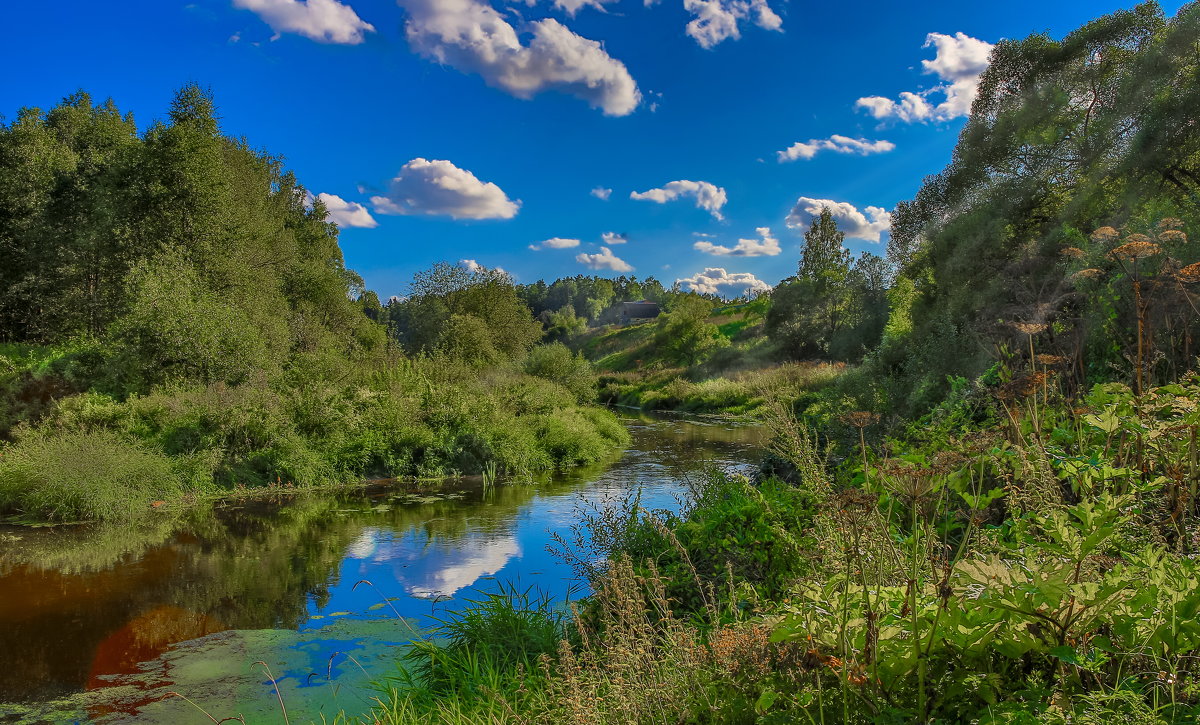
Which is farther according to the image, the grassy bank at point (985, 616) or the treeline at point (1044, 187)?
the treeline at point (1044, 187)

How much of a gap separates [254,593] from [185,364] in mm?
10368

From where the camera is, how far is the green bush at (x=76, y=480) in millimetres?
10180

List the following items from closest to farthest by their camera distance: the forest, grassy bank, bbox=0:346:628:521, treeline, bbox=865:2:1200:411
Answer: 1. the forest
2. treeline, bbox=865:2:1200:411
3. grassy bank, bbox=0:346:628:521

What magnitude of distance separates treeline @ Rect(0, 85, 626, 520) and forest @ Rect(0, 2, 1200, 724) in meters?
0.09

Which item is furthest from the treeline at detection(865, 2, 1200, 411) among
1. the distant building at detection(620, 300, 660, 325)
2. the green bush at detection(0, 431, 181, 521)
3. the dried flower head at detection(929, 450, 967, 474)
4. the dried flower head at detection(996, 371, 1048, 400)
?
the distant building at detection(620, 300, 660, 325)

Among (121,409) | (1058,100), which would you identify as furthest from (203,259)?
(1058,100)

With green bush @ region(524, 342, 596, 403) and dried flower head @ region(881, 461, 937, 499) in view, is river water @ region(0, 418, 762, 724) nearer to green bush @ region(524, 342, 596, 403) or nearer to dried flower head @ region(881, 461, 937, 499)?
dried flower head @ region(881, 461, 937, 499)

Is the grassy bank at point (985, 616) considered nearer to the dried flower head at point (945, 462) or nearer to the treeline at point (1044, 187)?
the dried flower head at point (945, 462)

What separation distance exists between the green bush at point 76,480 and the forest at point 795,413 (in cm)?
5

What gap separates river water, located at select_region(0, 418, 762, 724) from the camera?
502 cm

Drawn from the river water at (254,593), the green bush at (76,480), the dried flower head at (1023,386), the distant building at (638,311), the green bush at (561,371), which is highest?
the distant building at (638,311)

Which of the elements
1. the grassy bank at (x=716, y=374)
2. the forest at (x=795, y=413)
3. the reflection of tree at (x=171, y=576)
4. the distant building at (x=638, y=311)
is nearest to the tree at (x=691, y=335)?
the grassy bank at (x=716, y=374)

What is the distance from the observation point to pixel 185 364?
606 inches

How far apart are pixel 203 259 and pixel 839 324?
27724mm
